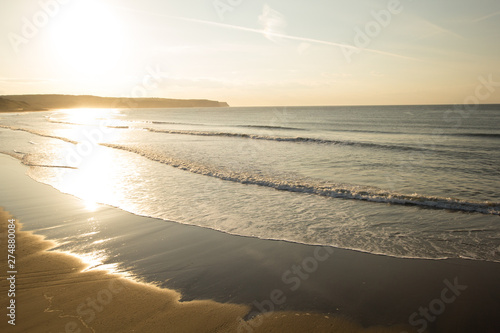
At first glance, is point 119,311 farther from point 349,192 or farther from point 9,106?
point 9,106

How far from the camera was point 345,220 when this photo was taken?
784 cm

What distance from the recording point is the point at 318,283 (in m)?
4.75

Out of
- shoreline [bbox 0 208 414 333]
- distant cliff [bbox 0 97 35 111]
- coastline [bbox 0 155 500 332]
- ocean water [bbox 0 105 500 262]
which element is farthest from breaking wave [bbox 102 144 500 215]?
distant cliff [bbox 0 97 35 111]

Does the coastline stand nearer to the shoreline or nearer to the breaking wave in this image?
the shoreline

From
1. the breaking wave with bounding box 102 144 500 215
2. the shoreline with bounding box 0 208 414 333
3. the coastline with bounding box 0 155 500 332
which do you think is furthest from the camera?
the breaking wave with bounding box 102 144 500 215

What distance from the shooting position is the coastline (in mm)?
3850

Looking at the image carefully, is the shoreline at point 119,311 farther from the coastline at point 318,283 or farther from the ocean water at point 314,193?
the ocean water at point 314,193

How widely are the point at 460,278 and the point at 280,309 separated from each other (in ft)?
11.1

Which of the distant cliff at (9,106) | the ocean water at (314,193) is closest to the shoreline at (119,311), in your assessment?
the ocean water at (314,193)

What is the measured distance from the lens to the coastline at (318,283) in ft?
12.6

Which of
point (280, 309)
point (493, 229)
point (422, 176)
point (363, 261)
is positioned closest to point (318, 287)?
point (280, 309)

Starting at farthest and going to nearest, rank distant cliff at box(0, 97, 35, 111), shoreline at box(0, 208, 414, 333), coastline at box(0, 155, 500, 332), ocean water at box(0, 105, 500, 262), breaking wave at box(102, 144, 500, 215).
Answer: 1. distant cliff at box(0, 97, 35, 111)
2. breaking wave at box(102, 144, 500, 215)
3. ocean water at box(0, 105, 500, 262)
4. coastline at box(0, 155, 500, 332)
5. shoreline at box(0, 208, 414, 333)

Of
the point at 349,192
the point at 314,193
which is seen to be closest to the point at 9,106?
the point at 314,193

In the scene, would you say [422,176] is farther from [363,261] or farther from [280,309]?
[280,309]
